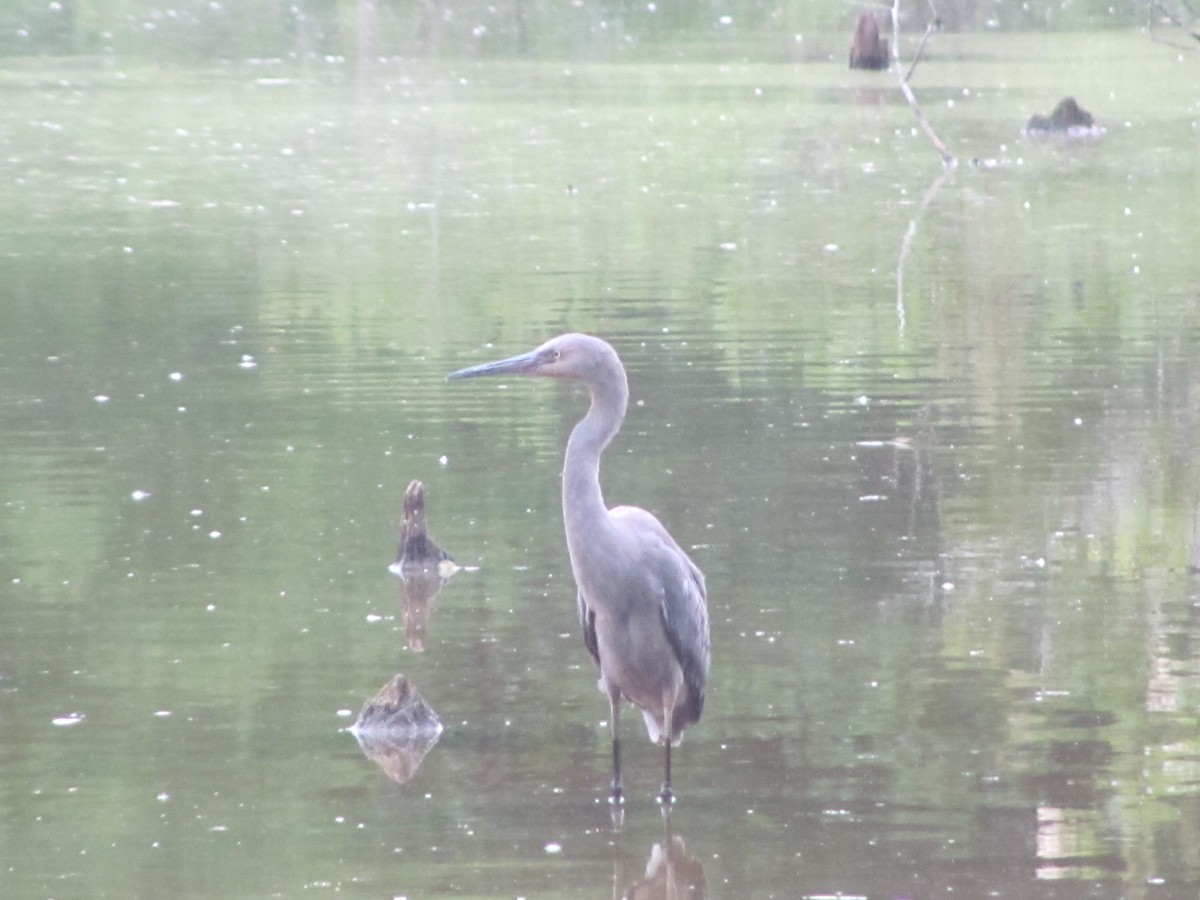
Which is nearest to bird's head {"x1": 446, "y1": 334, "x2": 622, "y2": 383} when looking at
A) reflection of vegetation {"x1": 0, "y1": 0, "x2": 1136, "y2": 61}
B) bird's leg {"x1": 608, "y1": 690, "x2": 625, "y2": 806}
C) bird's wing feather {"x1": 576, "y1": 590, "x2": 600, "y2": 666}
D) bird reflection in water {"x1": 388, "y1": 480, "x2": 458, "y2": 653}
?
bird's wing feather {"x1": 576, "y1": 590, "x2": 600, "y2": 666}

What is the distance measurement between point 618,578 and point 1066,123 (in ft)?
79.1

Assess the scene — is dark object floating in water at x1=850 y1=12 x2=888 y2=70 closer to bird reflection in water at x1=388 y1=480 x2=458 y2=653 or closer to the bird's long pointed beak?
bird reflection in water at x1=388 y1=480 x2=458 y2=653

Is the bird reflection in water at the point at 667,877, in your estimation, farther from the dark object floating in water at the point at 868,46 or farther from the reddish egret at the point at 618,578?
the dark object floating in water at the point at 868,46

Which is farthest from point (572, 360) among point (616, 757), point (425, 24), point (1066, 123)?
point (425, 24)

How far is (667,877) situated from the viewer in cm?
643

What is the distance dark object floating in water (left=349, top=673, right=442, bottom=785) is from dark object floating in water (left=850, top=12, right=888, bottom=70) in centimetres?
3147

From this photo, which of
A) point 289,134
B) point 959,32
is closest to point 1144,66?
point 959,32

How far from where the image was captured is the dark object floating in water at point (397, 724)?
24.6ft

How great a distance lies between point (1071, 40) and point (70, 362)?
113ft

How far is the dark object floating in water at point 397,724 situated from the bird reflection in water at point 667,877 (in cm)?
115

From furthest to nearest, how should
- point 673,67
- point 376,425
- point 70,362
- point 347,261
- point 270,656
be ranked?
point 673,67, point 347,261, point 70,362, point 376,425, point 270,656

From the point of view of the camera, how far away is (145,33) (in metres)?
47.4

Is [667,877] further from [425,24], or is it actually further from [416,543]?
[425,24]

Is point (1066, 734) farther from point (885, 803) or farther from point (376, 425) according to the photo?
point (376, 425)
